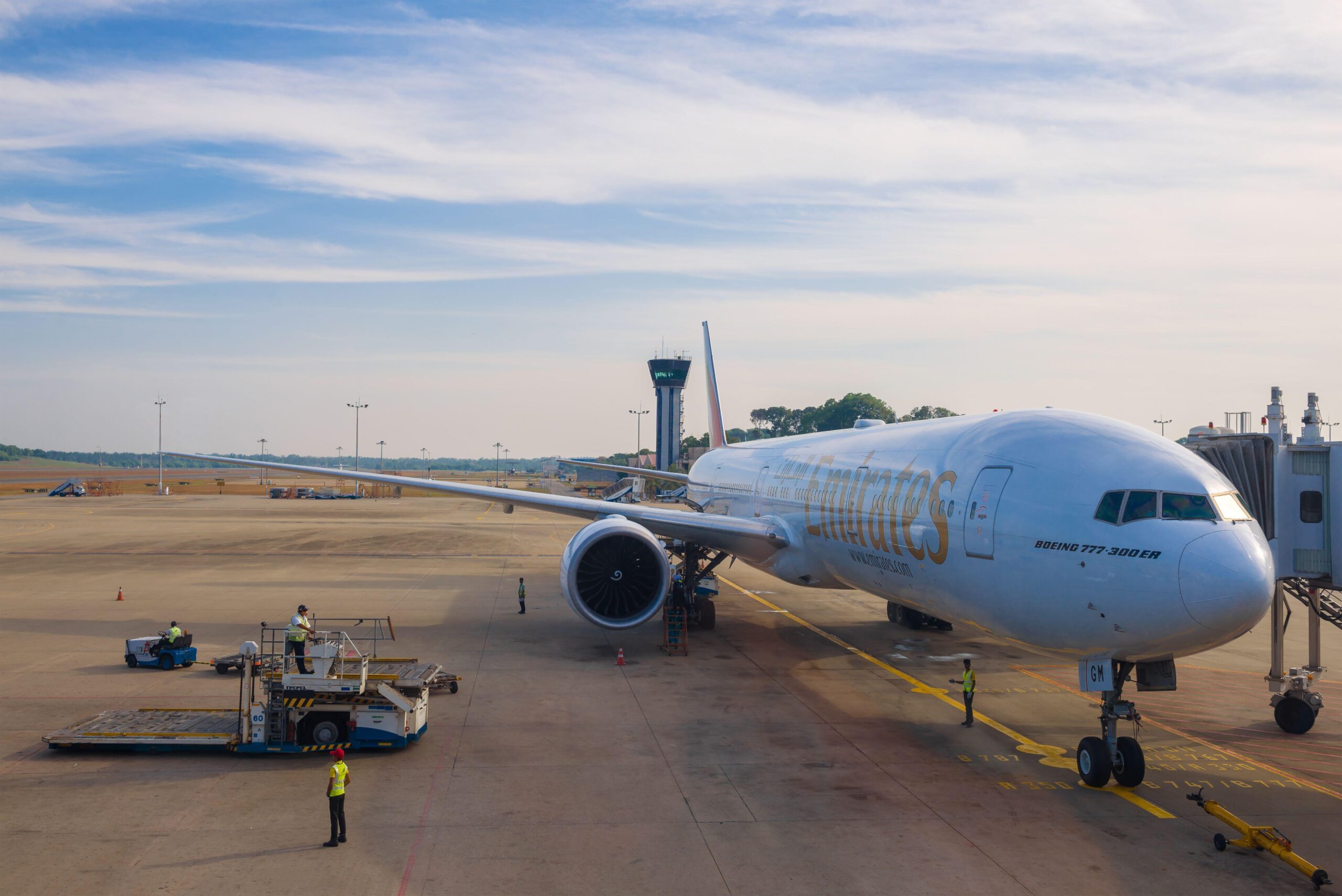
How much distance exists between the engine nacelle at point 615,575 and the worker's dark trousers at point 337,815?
9.72 metres

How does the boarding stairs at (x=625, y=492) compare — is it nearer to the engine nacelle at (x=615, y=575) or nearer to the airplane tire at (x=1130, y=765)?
the engine nacelle at (x=615, y=575)

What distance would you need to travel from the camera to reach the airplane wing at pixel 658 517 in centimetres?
2273

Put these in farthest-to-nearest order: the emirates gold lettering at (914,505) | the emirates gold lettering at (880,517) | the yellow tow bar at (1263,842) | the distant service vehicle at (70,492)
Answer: the distant service vehicle at (70,492) → the emirates gold lettering at (880,517) → the emirates gold lettering at (914,505) → the yellow tow bar at (1263,842)

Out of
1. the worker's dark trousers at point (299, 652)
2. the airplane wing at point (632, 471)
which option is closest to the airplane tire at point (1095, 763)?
the worker's dark trousers at point (299, 652)

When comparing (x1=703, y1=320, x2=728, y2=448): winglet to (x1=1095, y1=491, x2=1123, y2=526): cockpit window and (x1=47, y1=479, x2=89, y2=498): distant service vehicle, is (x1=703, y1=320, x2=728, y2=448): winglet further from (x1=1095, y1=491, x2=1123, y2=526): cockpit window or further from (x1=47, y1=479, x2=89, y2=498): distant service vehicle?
(x1=47, y1=479, x2=89, y2=498): distant service vehicle

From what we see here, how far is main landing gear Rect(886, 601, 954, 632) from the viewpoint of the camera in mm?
25773

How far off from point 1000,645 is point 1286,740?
865 cm

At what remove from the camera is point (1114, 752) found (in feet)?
41.6

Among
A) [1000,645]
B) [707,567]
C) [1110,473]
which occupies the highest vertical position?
[1110,473]

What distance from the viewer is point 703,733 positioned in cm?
A: 1527

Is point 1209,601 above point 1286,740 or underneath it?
above

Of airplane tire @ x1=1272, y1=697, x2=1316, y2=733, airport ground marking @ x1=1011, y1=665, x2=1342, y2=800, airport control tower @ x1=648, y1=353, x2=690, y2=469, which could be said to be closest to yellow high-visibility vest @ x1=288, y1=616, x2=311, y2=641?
airport ground marking @ x1=1011, y1=665, x2=1342, y2=800

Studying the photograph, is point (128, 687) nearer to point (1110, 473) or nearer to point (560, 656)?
point (560, 656)

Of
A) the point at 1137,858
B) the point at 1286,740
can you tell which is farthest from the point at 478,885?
the point at 1286,740
